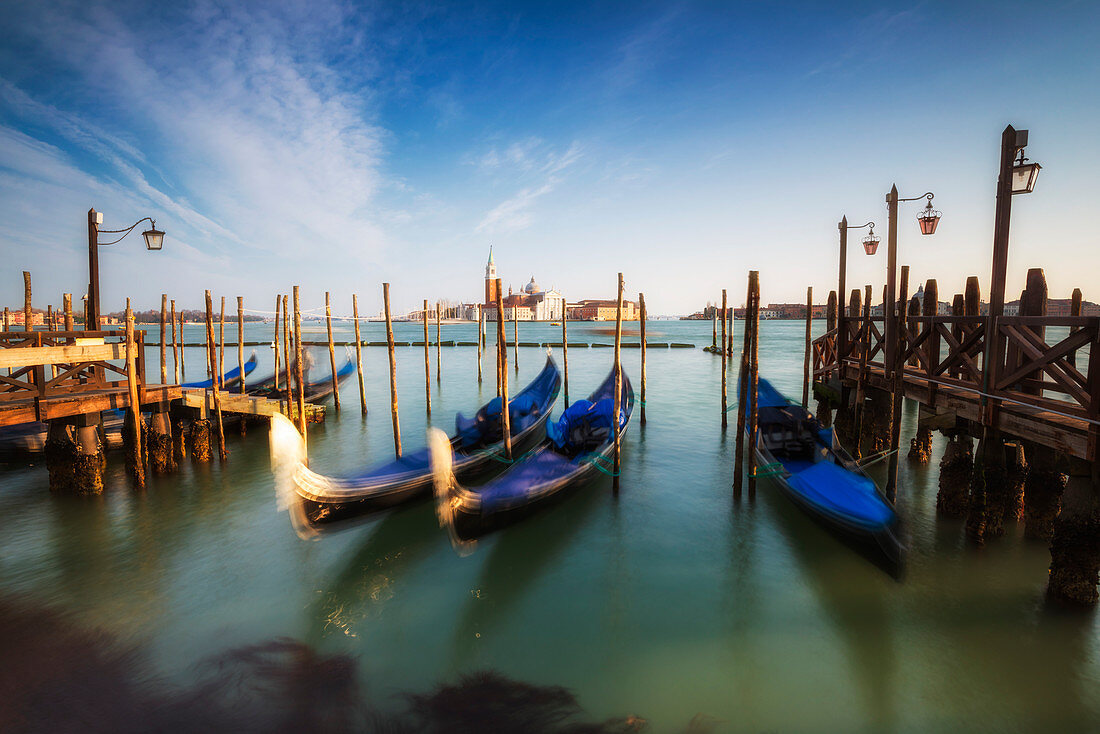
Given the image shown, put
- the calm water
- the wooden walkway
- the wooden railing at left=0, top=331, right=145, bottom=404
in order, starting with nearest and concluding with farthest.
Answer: the calm water < the wooden walkway < the wooden railing at left=0, top=331, right=145, bottom=404

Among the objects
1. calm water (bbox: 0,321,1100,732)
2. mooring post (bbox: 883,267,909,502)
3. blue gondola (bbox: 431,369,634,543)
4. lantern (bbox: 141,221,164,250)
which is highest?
lantern (bbox: 141,221,164,250)

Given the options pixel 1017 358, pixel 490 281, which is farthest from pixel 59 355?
pixel 490 281

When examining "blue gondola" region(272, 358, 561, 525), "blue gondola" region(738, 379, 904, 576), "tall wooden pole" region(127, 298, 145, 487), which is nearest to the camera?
"blue gondola" region(738, 379, 904, 576)

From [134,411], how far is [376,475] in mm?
A: 4185

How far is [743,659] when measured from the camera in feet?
11.4

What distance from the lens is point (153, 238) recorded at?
5.95 m

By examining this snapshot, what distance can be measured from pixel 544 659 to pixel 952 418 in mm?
4735

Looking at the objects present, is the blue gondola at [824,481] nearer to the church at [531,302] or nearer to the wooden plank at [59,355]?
the wooden plank at [59,355]

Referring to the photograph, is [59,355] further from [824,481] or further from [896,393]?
[896,393]

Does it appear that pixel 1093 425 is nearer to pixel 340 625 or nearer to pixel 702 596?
pixel 702 596

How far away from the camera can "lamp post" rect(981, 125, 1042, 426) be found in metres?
4.01

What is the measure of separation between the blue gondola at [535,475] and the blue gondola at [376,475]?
1.28ft

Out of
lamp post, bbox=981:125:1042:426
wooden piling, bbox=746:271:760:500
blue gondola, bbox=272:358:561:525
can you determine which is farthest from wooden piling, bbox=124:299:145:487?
lamp post, bbox=981:125:1042:426

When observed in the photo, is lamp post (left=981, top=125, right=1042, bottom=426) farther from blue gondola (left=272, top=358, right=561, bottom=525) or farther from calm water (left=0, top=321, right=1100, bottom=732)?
blue gondola (left=272, top=358, right=561, bottom=525)
